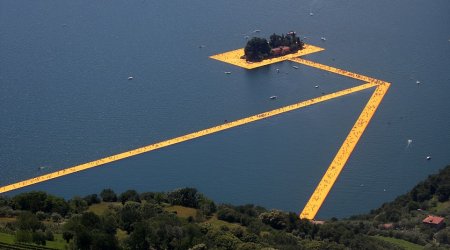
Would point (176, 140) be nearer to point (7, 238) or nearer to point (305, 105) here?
point (305, 105)

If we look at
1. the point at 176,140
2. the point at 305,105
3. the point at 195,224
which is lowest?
the point at 195,224

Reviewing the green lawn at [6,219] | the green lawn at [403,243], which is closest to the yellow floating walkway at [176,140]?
the green lawn at [6,219]

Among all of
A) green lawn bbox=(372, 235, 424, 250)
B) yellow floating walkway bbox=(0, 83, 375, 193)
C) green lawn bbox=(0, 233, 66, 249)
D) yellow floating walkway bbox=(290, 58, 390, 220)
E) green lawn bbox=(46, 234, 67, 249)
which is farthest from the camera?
yellow floating walkway bbox=(0, 83, 375, 193)

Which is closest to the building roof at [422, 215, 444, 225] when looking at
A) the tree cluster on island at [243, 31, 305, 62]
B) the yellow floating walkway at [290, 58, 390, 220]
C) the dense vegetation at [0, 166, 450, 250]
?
the dense vegetation at [0, 166, 450, 250]

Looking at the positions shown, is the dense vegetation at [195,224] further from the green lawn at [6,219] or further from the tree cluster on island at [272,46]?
the tree cluster on island at [272,46]

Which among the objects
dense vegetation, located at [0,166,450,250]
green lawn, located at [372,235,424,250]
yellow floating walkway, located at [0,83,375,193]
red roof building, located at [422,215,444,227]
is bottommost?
green lawn, located at [372,235,424,250]

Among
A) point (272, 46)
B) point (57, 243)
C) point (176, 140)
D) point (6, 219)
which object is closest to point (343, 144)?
point (176, 140)

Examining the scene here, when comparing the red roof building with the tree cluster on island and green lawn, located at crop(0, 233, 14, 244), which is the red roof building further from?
the tree cluster on island
